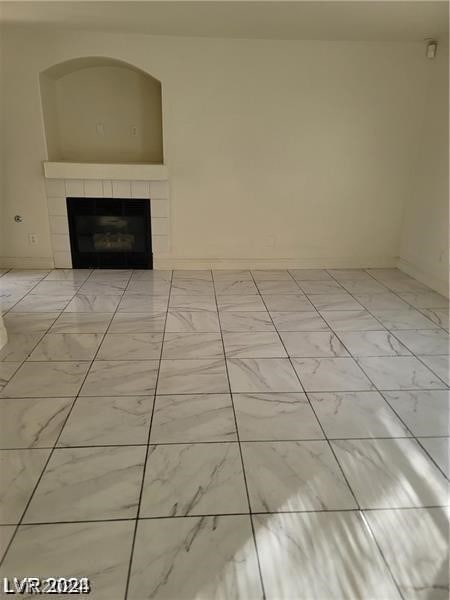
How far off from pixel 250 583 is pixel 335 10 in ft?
11.6

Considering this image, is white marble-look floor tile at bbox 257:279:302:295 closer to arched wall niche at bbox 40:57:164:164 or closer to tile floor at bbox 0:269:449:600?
tile floor at bbox 0:269:449:600

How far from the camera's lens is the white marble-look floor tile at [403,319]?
3.13 m

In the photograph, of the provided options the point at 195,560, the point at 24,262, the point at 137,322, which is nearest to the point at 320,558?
the point at 195,560

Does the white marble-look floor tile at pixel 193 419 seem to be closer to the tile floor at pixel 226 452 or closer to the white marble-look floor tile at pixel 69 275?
the tile floor at pixel 226 452

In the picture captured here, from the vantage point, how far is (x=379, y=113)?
4074mm

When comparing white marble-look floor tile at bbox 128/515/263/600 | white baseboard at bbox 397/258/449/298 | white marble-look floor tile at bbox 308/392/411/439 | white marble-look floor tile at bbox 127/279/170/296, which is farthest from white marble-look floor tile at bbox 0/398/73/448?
white baseboard at bbox 397/258/449/298

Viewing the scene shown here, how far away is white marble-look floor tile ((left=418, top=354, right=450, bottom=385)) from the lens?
8.00 ft

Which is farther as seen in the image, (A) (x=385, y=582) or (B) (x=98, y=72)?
(B) (x=98, y=72)

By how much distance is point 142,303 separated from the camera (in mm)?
3477

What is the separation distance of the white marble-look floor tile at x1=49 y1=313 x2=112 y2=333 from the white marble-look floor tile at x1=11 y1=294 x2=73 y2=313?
20cm

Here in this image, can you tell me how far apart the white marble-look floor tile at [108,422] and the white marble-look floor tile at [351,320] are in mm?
1623

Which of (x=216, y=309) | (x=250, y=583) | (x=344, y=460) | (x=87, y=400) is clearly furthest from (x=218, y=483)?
(x=216, y=309)

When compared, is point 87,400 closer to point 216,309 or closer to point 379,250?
point 216,309

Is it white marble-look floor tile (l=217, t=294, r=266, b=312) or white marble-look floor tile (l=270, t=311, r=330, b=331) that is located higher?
white marble-look floor tile (l=217, t=294, r=266, b=312)
